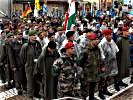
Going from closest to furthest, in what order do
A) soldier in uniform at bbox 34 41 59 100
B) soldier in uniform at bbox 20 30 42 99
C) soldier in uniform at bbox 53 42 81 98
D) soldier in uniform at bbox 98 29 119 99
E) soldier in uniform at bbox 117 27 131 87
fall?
soldier in uniform at bbox 53 42 81 98 → soldier in uniform at bbox 34 41 59 100 → soldier in uniform at bbox 98 29 119 99 → soldier in uniform at bbox 20 30 42 99 → soldier in uniform at bbox 117 27 131 87

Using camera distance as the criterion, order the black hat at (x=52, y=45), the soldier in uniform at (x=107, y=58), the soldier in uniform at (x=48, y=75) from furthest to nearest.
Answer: the soldier in uniform at (x=107, y=58)
the soldier in uniform at (x=48, y=75)
the black hat at (x=52, y=45)

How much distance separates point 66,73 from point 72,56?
39cm

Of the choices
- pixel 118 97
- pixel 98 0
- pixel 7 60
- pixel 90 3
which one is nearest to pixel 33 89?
pixel 7 60

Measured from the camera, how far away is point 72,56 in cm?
862

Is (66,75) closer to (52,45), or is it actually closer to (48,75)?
(52,45)

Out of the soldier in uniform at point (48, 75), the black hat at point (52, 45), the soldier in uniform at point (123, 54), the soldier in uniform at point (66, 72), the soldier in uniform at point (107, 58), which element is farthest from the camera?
the soldier in uniform at point (123, 54)

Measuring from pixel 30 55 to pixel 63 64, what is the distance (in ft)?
8.75

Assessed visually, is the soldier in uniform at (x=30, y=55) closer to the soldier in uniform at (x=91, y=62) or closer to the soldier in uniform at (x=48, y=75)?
the soldier in uniform at (x=48, y=75)

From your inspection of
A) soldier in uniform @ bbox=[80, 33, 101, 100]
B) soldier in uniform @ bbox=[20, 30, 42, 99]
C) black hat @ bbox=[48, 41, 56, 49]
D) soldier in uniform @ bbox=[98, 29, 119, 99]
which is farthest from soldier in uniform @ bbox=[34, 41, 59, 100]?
soldier in uniform @ bbox=[98, 29, 119, 99]

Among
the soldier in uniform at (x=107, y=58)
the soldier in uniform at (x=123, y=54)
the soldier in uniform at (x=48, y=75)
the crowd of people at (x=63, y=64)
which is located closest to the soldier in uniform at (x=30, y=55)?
the crowd of people at (x=63, y=64)

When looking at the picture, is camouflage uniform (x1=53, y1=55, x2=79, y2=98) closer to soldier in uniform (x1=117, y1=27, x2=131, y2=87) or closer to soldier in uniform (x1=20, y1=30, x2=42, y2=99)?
soldier in uniform (x1=20, y1=30, x2=42, y2=99)

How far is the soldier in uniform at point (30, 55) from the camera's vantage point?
11.0 meters

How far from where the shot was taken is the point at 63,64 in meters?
8.54

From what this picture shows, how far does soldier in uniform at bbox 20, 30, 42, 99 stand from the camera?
11.0 meters
